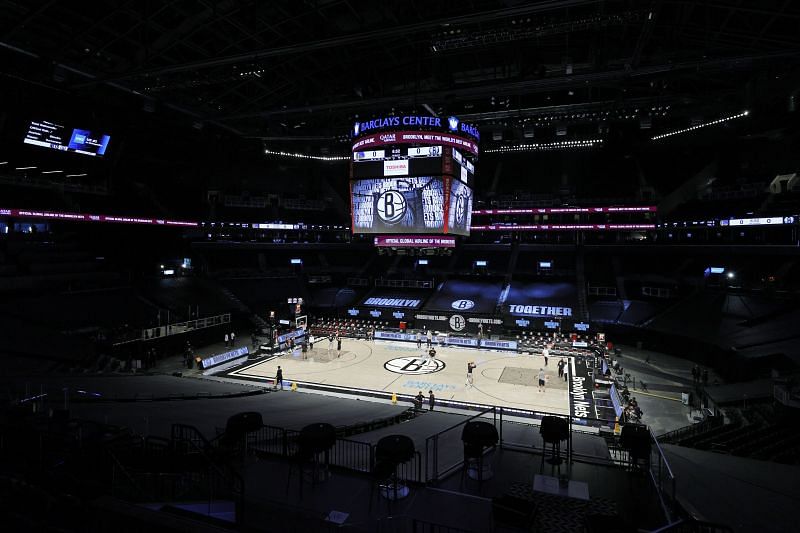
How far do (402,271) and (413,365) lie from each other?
1862cm

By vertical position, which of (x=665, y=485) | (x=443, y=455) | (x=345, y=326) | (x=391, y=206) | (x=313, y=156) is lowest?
(x=345, y=326)

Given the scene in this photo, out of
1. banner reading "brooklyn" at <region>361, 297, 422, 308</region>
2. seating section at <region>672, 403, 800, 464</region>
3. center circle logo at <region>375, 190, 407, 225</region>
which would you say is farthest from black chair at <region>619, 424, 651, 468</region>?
banner reading "brooklyn" at <region>361, 297, 422, 308</region>

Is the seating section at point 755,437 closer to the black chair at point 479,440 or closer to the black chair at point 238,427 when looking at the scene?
the black chair at point 479,440

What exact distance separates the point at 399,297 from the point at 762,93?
96.4 ft

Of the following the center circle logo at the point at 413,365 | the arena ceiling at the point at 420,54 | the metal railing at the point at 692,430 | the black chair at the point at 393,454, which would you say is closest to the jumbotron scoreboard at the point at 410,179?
the arena ceiling at the point at 420,54

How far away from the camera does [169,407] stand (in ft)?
44.6

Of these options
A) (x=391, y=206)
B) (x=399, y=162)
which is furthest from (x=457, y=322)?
(x=399, y=162)

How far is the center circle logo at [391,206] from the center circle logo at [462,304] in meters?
18.0

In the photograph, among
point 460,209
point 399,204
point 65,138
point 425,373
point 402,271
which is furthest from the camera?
point 402,271

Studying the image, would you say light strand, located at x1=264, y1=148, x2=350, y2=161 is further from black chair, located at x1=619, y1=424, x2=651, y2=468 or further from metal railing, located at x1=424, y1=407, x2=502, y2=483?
black chair, located at x1=619, y1=424, x2=651, y2=468

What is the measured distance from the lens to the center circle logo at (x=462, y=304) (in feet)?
123

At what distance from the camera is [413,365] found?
1090 inches

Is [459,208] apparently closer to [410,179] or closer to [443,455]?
[410,179]

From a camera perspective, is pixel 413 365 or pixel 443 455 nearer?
pixel 443 455
